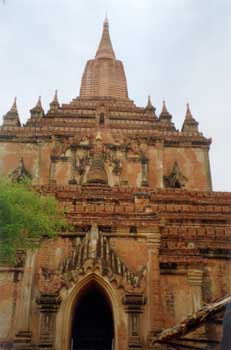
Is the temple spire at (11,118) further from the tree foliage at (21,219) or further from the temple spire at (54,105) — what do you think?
the tree foliage at (21,219)

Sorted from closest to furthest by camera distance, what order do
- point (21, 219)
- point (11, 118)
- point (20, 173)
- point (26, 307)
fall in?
1. point (21, 219)
2. point (26, 307)
3. point (20, 173)
4. point (11, 118)

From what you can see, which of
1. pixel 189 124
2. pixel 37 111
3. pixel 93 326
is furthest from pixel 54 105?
pixel 93 326

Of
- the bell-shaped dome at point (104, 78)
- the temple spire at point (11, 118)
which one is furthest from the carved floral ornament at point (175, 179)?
the temple spire at point (11, 118)

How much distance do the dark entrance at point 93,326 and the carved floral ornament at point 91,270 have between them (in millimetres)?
2041

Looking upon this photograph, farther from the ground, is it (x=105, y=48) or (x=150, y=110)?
(x=105, y=48)

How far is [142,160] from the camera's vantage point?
28.5m

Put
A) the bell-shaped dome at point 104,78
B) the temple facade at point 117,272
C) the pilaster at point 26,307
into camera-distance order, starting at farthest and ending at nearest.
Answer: the bell-shaped dome at point 104,78
the temple facade at point 117,272
the pilaster at point 26,307

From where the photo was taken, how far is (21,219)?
11766 mm

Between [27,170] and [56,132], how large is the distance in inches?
128

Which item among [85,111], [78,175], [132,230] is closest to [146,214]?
[132,230]

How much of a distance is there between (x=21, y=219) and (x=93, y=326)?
6.03 metres

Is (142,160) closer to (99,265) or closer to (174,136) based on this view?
(174,136)

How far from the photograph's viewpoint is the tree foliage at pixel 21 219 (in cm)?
1147

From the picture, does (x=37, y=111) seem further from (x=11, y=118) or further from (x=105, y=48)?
(x=105, y=48)
